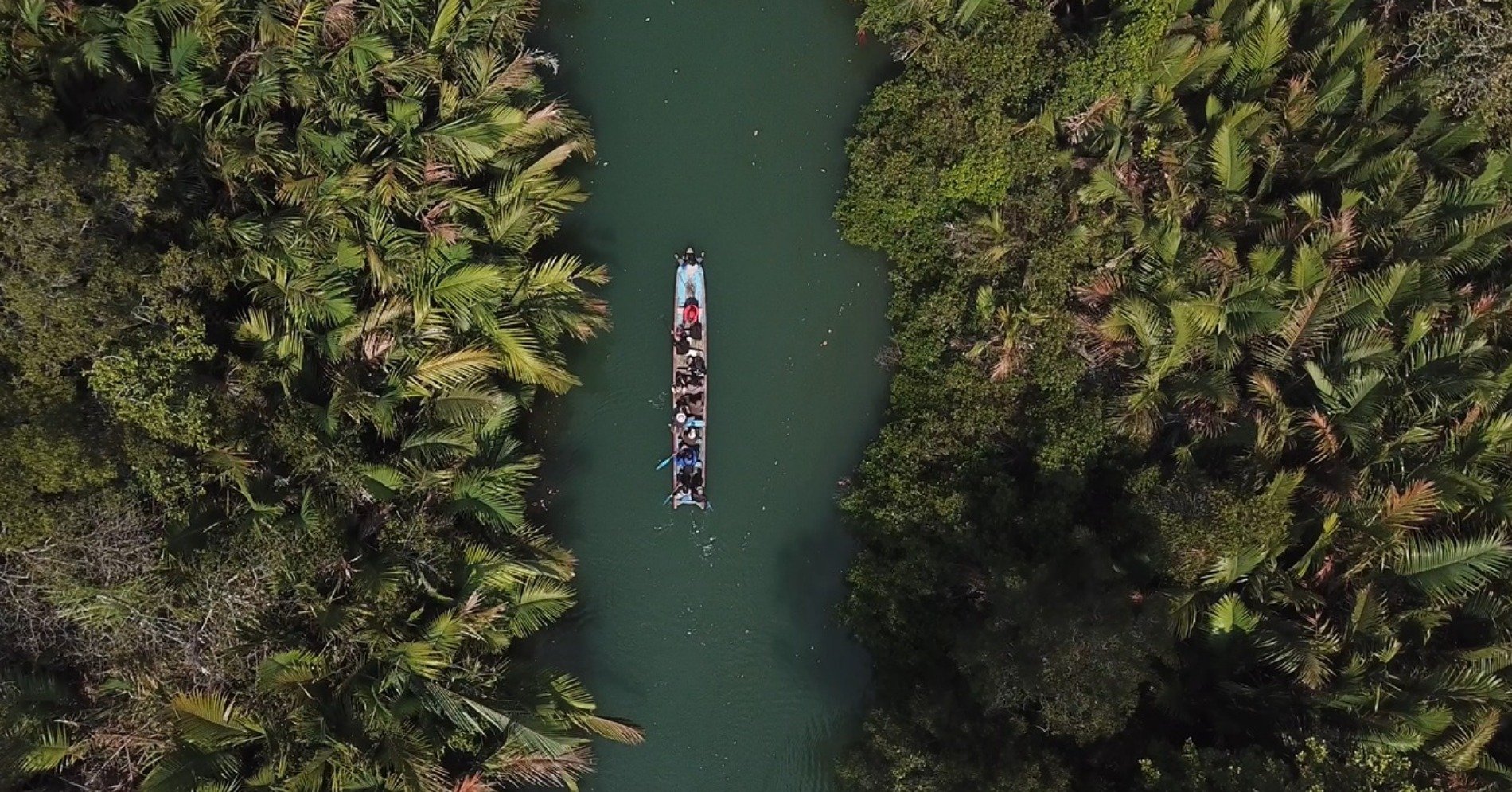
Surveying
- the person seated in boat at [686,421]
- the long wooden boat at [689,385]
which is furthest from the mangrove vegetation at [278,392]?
the person seated in boat at [686,421]

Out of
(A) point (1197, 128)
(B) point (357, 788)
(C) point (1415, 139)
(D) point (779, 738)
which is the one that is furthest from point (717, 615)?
(C) point (1415, 139)

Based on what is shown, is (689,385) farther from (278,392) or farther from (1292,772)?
(1292,772)

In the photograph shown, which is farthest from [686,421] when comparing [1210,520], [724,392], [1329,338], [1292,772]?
[1292,772]

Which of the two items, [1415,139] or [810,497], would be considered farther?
[810,497]

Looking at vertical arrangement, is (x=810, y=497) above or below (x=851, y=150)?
below

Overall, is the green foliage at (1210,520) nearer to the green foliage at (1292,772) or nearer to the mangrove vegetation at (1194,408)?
the mangrove vegetation at (1194,408)

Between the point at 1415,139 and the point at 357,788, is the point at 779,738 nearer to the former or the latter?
the point at 357,788

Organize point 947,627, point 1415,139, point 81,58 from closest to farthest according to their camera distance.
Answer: point 81,58
point 1415,139
point 947,627
